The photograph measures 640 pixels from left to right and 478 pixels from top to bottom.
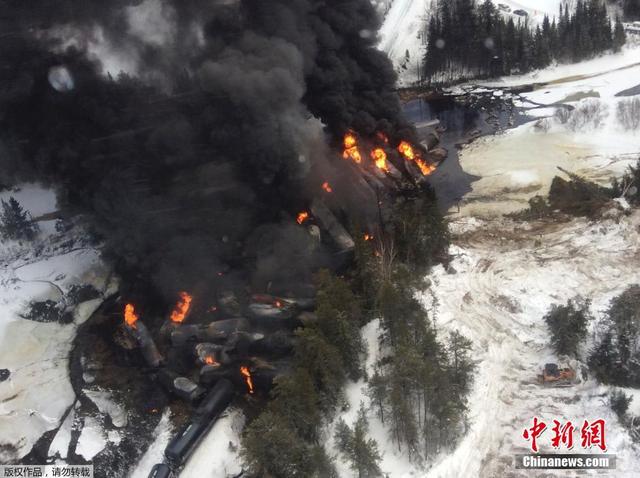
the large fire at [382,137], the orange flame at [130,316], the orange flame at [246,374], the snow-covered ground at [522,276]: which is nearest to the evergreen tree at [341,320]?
the orange flame at [246,374]

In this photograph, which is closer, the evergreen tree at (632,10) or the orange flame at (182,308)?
the orange flame at (182,308)

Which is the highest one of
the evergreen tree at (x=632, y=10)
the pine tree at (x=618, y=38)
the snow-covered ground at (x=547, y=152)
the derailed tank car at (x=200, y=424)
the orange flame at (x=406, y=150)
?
the evergreen tree at (x=632, y=10)

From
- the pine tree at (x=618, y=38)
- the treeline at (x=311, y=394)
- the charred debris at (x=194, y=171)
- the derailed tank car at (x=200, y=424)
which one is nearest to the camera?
the treeline at (x=311, y=394)

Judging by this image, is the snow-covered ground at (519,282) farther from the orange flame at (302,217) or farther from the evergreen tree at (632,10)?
the evergreen tree at (632,10)

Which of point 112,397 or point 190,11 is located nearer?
point 112,397

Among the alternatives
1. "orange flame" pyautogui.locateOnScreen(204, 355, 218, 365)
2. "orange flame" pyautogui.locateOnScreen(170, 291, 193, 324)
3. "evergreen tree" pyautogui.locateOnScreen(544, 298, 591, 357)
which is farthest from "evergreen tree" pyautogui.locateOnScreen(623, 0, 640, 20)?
"orange flame" pyautogui.locateOnScreen(204, 355, 218, 365)

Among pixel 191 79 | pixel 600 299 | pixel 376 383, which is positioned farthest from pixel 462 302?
pixel 191 79

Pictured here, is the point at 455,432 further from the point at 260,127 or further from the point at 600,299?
the point at 260,127
